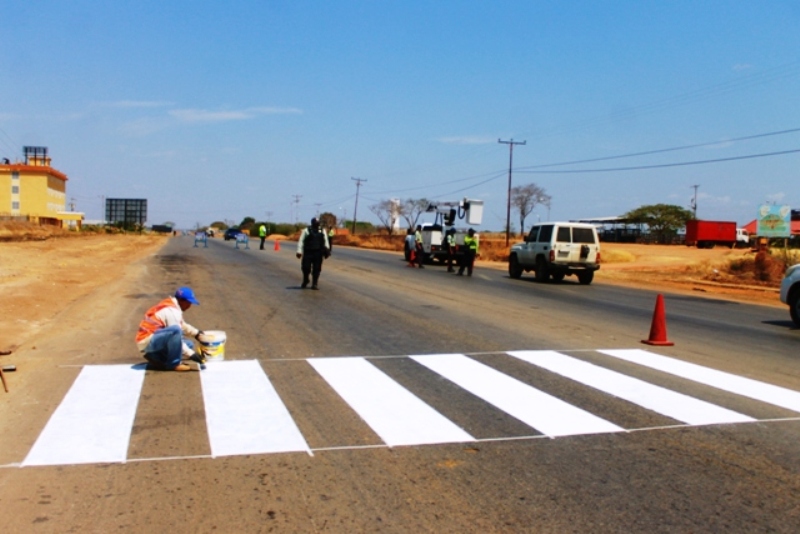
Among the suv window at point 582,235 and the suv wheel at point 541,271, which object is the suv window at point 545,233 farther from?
the suv window at point 582,235

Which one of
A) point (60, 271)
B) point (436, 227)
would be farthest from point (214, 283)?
point (436, 227)

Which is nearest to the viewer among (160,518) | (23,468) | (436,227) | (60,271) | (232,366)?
(160,518)

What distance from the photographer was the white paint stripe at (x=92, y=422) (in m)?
5.89

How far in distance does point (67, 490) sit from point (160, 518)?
2.82ft

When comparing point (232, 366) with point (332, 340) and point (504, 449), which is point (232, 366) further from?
point (504, 449)

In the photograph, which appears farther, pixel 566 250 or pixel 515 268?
pixel 515 268

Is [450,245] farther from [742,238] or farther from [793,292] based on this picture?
[742,238]

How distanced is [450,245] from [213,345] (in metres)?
22.7

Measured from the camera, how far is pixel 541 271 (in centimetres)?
2688

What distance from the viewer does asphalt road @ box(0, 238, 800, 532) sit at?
190 inches

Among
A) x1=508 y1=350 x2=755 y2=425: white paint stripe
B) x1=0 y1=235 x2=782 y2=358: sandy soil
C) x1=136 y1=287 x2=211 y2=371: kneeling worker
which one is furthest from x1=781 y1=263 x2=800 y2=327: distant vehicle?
x1=136 y1=287 x2=211 y2=371: kneeling worker

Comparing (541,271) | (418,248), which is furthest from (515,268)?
(418,248)

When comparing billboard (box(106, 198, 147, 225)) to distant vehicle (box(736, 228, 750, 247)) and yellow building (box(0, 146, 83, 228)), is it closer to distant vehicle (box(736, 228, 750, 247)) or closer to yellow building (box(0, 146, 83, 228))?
yellow building (box(0, 146, 83, 228))

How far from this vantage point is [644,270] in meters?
38.0
